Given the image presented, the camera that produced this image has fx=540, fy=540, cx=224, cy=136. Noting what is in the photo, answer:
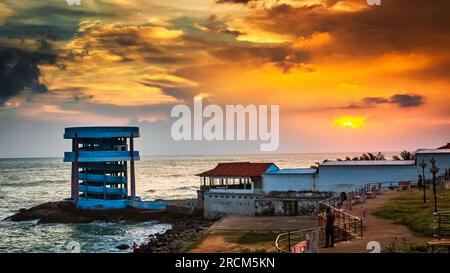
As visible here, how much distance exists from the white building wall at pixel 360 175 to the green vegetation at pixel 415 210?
166 inches

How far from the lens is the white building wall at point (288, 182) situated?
34562mm

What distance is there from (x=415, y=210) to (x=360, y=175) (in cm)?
1161

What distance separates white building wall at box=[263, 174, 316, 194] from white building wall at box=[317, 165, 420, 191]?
923 millimetres

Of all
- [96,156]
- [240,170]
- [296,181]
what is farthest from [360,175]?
[96,156]

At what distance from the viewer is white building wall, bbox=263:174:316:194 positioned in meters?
34.6

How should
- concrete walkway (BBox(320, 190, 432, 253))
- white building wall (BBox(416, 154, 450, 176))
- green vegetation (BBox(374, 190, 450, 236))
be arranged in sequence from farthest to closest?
white building wall (BBox(416, 154, 450, 176)) < green vegetation (BBox(374, 190, 450, 236)) < concrete walkway (BBox(320, 190, 432, 253))

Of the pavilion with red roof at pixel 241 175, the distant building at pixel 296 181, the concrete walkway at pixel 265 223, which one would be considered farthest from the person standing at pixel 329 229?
the pavilion with red roof at pixel 241 175

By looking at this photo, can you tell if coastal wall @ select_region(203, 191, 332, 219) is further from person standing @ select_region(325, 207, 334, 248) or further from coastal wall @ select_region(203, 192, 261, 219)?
person standing @ select_region(325, 207, 334, 248)

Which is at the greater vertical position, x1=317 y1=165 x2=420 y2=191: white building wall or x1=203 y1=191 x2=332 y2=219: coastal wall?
x1=317 y1=165 x2=420 y2=191: white building wall

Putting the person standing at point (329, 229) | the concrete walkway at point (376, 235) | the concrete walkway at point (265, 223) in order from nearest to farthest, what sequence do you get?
the person standing at point (329, 229) < the concrete walkway at point (376, 235) < the concrete walkway at point (265, 223)

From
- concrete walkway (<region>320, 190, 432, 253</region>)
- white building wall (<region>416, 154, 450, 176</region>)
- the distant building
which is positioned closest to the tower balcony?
the distant building

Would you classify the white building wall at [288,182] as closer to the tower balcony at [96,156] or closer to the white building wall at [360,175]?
the white building wall at [360,175]

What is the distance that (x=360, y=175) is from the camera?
33375 mm
